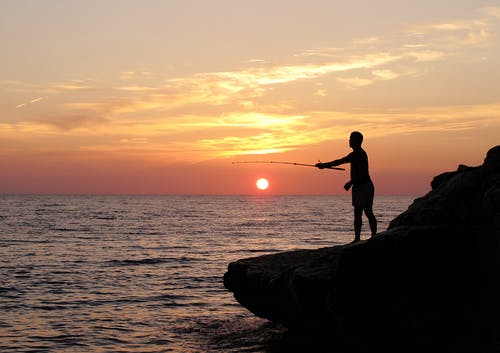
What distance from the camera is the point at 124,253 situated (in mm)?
32656

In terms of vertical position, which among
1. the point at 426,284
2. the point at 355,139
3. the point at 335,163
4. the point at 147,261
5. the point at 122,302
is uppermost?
the point at 355,139

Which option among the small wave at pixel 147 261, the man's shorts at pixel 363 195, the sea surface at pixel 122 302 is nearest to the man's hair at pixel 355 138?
the man's shorts at pixel 363 195

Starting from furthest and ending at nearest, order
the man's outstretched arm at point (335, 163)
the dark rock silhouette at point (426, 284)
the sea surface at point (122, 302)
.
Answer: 1. the sea surface at point (122, 302)
2. the man's outstretched arm at point (335, 163)
3. the dark rock silhouette at point (426, 284)

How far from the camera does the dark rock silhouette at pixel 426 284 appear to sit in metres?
9.39

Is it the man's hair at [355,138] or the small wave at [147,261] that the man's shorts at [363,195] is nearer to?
the man's hair at [355,138]

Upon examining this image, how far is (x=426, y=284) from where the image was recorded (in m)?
9.79

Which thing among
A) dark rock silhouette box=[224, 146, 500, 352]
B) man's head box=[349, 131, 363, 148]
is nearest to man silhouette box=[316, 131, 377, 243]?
man's head box=[349, 131, 363, 148]

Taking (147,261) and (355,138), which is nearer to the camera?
(355,138)

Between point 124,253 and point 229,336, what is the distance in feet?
65.8

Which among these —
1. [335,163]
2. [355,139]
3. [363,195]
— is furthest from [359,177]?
[355,139]

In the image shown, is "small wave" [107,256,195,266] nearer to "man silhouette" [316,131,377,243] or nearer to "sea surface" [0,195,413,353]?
"sea surface" [0,195,413,353]

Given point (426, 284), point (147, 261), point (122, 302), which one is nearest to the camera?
point (426, 284)

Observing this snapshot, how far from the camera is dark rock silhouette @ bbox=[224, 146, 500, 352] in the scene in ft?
30.8

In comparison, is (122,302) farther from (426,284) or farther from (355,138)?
(426,284)
